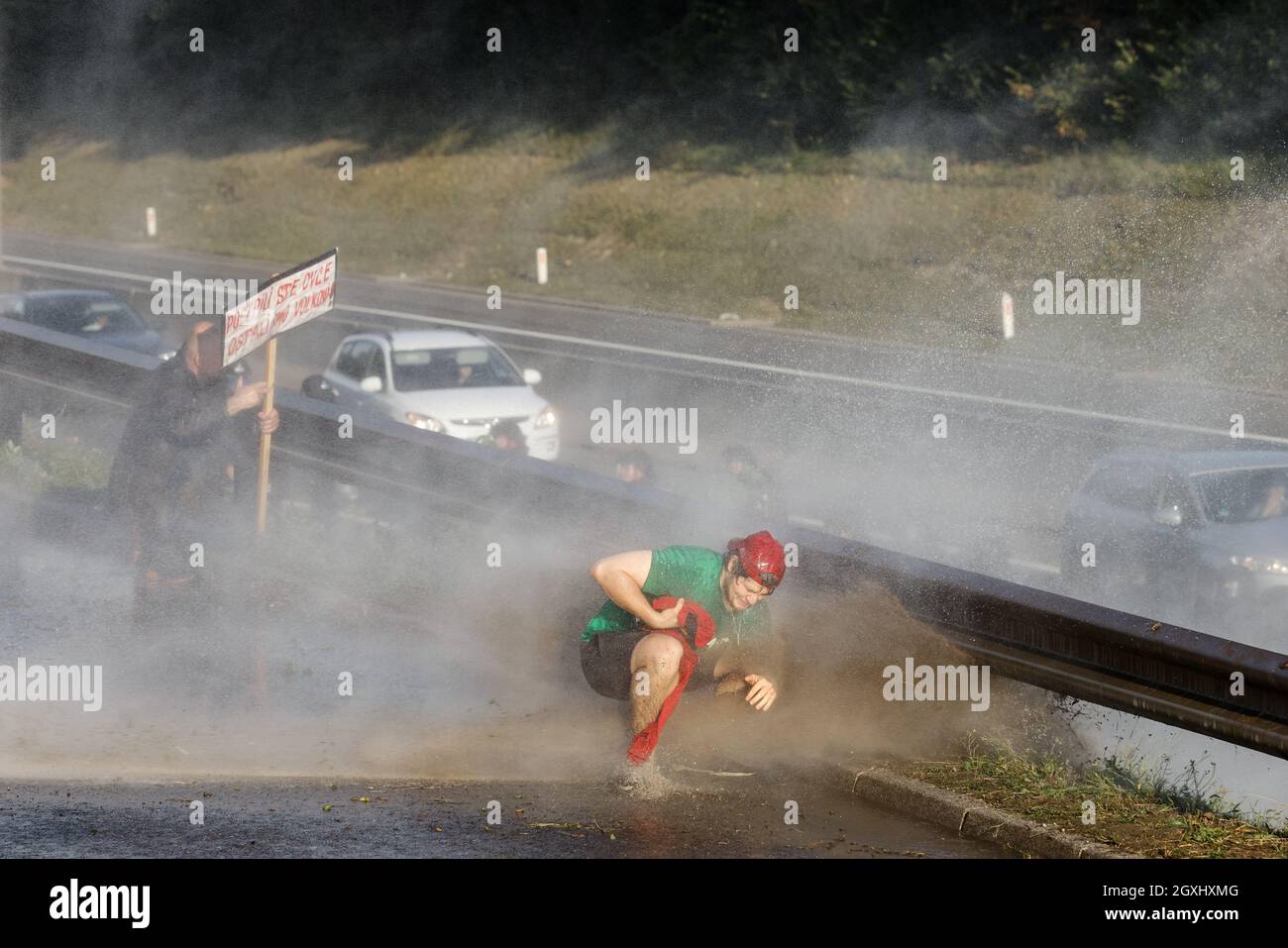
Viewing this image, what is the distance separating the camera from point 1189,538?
1312 cm

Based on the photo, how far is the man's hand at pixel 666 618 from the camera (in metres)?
7.09

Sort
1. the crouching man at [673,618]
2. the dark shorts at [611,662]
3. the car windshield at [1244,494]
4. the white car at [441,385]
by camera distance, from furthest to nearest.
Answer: the white car at [441,385] → the car windshield at [1244,494] → the dark shorts at [611,662] → the crouching man at [673,618]

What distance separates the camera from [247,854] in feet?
20.2

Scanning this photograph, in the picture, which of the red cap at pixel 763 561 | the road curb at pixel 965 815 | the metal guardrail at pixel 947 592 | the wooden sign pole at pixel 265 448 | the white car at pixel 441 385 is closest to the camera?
the road curb at pixel 965 815

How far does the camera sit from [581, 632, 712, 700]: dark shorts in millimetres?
7355

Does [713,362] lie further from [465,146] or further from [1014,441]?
[465,146]

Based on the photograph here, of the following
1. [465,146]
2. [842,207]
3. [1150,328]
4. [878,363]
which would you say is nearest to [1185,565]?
[878,363]

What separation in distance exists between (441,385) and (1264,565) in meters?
10.7

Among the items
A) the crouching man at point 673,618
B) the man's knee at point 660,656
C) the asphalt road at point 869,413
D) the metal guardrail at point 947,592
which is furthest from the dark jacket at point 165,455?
the man's knee at point 660,656

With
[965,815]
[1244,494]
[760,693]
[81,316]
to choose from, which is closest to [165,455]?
[760,693]

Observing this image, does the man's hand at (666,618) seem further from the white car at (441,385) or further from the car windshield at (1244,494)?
the white car at (441,385)

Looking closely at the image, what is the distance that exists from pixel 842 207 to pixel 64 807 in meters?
34.6

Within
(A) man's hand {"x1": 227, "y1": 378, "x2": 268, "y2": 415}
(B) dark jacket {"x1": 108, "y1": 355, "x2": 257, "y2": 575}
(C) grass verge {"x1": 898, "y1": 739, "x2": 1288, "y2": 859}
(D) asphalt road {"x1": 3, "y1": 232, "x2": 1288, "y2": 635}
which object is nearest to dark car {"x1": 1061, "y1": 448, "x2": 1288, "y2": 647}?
(D) asphalt road {"x1": 3, "y1": 232, "x2": 1288, "y2": 635}

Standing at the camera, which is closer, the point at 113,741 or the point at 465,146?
the point at 113,741
